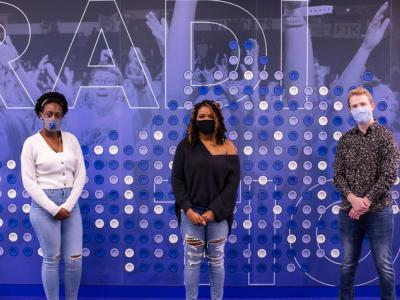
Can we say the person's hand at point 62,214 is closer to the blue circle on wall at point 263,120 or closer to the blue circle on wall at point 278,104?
the blue circle on wall at point 263,120

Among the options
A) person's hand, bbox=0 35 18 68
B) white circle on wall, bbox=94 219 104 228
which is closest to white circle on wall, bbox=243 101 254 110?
white circle on wall, bbox=94 219 104 228

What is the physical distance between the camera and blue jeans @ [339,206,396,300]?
9.26 feet

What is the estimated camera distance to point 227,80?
11.8 ft

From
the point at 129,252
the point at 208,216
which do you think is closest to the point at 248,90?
the point at 208,216

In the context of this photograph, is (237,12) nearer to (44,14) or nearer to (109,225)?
(44,14)

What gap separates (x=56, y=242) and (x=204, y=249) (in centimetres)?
89

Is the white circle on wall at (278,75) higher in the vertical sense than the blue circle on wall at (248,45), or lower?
lower

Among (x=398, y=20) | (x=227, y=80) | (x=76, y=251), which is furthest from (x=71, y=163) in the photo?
(x=398, y=20)

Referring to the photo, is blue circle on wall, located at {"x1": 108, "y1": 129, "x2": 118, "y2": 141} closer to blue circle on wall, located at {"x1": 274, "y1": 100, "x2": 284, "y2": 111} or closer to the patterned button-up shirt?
blue circle on wall, located at {"x1": 274, "y1": 100, "x2": 284, "y2": 111}

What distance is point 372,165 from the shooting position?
2.80 metres

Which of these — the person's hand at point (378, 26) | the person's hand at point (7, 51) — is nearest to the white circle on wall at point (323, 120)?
the person's hand at point (378, 26)

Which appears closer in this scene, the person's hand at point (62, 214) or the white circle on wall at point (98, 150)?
the person's hand at point (62, 214)

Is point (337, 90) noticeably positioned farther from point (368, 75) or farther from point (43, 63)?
point (43, 63)

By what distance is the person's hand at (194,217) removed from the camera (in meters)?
2.87
